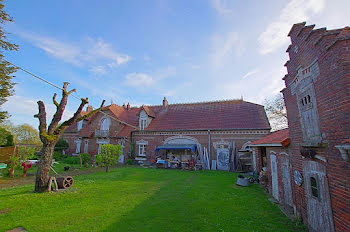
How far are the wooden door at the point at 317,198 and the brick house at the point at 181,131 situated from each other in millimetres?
9976

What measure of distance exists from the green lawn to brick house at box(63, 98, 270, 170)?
27.8 ft

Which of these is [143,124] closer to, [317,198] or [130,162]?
[130,162]

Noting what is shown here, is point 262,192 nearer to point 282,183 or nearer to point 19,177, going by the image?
point 282,183

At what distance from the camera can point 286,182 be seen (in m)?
6.53

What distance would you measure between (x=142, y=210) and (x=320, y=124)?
20.6 feet

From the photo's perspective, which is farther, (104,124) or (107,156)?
(104,124)

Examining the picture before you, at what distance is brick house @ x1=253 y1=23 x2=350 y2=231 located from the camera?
334 cm

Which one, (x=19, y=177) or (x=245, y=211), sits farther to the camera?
(x=19, y=177)

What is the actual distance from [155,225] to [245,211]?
11.6 ft

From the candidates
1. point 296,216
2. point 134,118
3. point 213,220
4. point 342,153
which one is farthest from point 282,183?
point 134,118

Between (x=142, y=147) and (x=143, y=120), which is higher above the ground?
(x=143, y=120)

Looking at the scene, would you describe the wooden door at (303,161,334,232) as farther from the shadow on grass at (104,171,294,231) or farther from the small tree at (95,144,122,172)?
the small tree at (95,144,122,172)

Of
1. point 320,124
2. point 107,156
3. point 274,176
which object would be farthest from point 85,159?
point 320,124

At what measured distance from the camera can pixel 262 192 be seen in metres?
8.75
